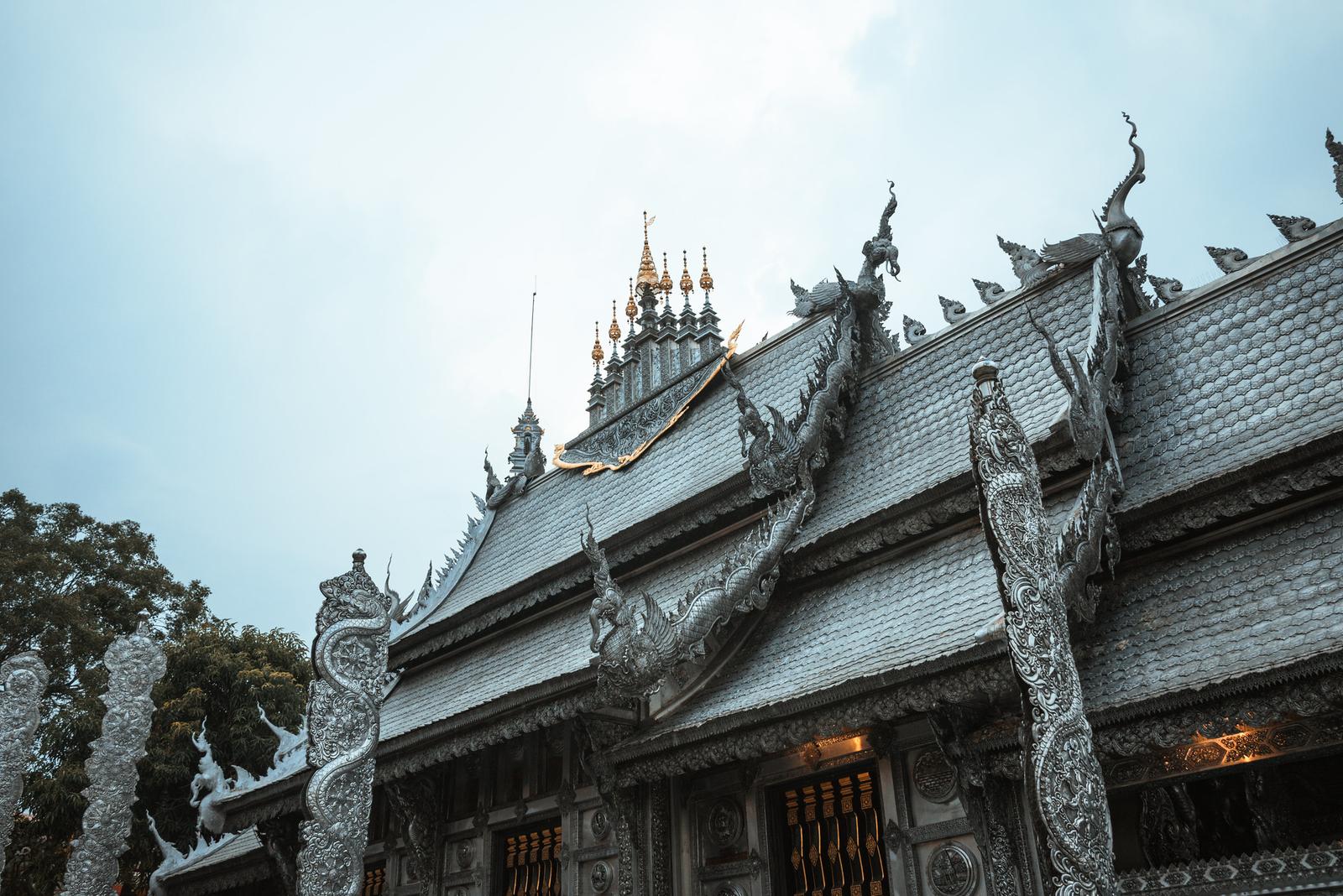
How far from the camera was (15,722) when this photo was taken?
1267cm

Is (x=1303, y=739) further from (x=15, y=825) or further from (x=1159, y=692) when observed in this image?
(x=15, y=825)

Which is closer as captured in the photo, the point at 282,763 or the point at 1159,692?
the point at 1159,692

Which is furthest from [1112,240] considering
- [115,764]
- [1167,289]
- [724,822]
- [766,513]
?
[115,764]

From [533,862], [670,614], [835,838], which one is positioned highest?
[670,614]

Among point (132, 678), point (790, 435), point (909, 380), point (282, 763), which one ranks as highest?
point (909, 380)

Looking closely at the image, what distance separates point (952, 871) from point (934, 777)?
24.3 inches

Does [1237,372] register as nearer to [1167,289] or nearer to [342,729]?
[1167,289]

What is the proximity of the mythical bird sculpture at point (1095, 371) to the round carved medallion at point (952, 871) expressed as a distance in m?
2.94

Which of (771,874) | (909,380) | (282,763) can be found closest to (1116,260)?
(909,380)

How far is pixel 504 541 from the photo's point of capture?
15.9 metres

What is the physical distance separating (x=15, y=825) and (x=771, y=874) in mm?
18550

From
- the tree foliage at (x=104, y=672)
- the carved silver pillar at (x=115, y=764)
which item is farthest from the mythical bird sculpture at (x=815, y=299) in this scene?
the tree foliage at (x=104, y=672)

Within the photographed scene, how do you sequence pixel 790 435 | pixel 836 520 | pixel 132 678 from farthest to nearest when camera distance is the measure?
pixel 132 678, pixel 790 435, pixel 836 520

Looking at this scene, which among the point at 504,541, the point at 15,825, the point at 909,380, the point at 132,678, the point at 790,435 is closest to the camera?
the point at 790,435
